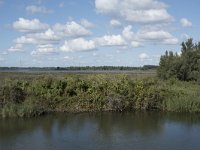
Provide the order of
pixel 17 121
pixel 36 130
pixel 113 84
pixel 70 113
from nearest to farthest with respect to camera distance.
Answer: pixel 36 130, pixel 17 121, pixel 70 113, pixel 113 84

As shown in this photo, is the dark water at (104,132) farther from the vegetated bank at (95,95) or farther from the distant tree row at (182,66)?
the distant tree row at (182,66)

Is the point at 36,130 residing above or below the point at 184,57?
below

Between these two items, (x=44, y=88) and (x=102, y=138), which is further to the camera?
(x=44, y=88)

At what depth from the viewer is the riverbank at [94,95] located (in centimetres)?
3350

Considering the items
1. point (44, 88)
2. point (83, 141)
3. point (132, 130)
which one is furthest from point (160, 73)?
point (83, 141)

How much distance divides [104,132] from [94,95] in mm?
9017

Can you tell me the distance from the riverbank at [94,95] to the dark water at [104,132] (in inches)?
58.7

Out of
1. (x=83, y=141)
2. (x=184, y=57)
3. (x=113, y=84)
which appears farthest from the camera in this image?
(x=184, y=57)

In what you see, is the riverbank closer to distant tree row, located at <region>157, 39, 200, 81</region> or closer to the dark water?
the dark water

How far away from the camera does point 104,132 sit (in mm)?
25938

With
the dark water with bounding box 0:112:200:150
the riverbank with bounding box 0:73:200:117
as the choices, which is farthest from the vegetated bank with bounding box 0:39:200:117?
the dark water with bounding box 0:112:200:150

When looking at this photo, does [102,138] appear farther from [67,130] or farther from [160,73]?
[160,73]

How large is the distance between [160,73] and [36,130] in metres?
31.5

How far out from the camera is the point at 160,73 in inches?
2141
